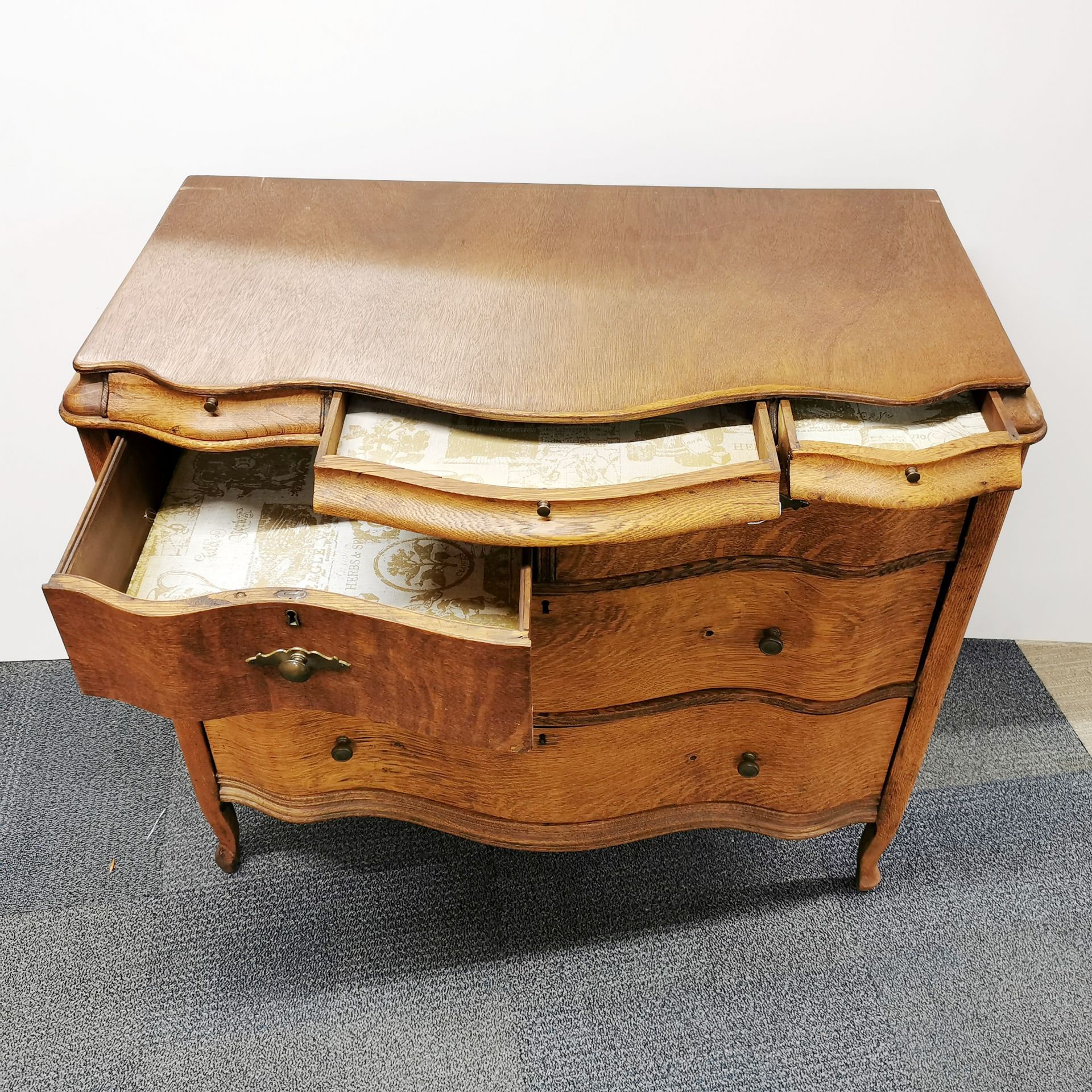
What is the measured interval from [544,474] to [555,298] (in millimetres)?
196

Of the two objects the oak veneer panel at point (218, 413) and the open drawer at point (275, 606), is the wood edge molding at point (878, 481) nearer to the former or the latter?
the open drawer at point (275, 606)

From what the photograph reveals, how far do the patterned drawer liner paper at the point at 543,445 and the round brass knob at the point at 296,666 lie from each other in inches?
6.4

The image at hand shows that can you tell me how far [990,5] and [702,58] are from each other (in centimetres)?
29

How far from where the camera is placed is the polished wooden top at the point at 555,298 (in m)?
0.86

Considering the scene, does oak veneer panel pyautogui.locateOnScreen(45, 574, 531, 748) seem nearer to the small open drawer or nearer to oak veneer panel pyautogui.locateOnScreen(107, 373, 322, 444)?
oak veneer panel pyautogui.locateOnScreen(107, 373, 322, 444)

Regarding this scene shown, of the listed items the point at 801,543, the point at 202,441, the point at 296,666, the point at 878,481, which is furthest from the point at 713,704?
the point at 202,441

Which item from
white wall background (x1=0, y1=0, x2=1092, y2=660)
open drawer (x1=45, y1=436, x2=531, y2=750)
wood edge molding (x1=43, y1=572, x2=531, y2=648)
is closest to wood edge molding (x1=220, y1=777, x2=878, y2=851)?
open drawer (x1=45, y1=436, x2=531, y2=750)

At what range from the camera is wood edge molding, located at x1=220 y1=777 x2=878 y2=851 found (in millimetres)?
1130

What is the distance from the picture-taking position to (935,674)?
1.06 meters

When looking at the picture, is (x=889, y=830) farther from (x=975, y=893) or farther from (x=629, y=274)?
(x=629, y=274)

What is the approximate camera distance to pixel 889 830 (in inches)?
48.0

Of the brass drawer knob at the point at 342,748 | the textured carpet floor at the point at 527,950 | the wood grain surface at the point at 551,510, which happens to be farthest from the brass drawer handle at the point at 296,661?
the textured carpet floor at the point at 527,950

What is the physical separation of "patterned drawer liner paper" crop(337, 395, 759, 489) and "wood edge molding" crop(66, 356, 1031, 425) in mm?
18

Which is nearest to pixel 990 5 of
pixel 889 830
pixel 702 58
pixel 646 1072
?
pixel 702 58
